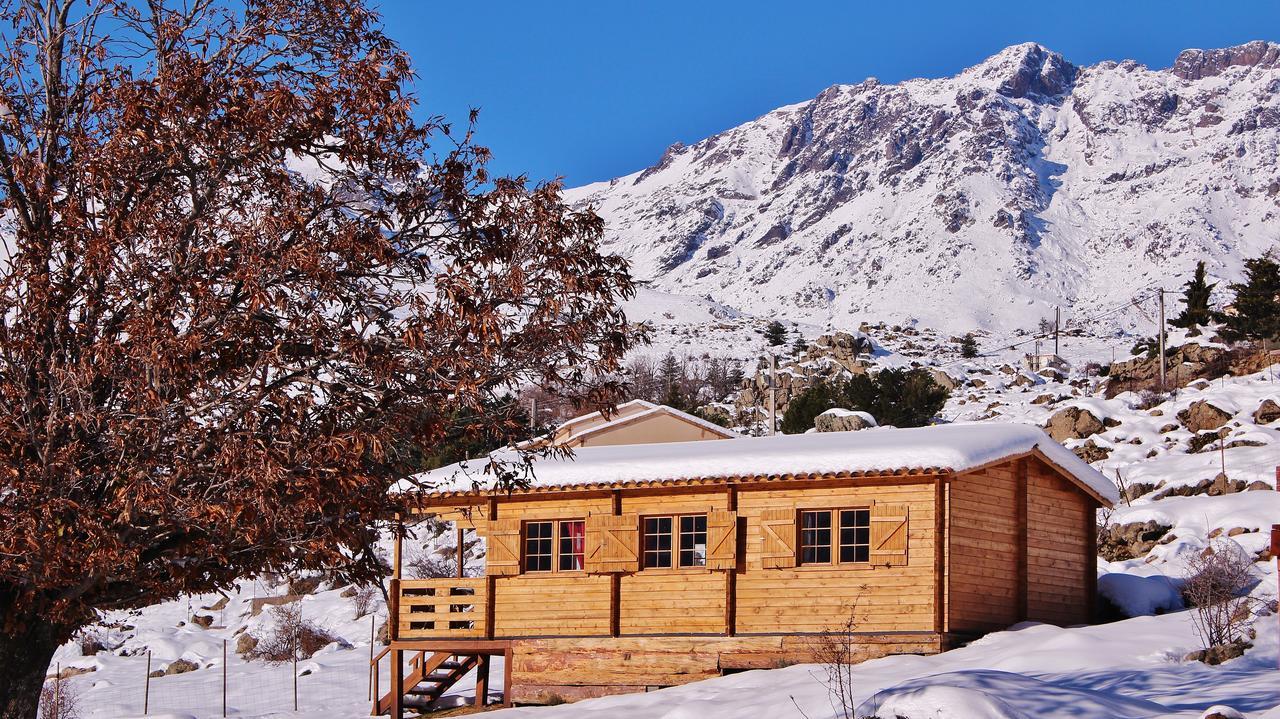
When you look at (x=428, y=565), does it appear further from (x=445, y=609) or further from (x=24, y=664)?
(x=24, y=664)

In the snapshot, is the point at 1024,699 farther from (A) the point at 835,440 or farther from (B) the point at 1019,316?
(B) the point at 1019,316

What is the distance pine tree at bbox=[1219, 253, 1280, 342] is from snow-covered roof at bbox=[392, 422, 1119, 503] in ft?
96.8

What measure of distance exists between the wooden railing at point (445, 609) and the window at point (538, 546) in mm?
836

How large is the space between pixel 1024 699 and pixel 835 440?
8585 mm

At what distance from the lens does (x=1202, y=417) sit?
38.6m

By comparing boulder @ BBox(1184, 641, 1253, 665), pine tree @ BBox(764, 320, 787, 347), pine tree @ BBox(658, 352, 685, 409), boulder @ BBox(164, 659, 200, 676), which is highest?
pine tree @ BBox(764, 320, 787, 347)

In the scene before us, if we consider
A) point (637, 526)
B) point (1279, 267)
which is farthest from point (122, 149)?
point (1279, 267)

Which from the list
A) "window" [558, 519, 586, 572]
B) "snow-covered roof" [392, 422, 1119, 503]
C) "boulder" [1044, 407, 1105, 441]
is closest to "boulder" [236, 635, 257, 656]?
"snow-covered roof" [392, 422, 1119, 503]

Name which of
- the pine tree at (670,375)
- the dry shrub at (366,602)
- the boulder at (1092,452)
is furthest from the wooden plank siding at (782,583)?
the pine tree at (670,375)

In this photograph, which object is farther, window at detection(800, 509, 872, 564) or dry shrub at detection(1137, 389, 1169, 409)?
dry shrub at detection(1137, 389, 1169, 409)

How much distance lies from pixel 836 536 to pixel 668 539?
9.07 feet

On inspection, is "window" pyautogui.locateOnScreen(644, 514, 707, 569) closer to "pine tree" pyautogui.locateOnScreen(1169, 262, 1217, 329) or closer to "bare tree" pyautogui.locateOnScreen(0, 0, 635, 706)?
"bare tree" pyautogui.locateOnScreen(0, 0, 635, 706)

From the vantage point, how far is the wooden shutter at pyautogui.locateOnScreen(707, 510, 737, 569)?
20.5 m

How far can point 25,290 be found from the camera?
35.0ft
